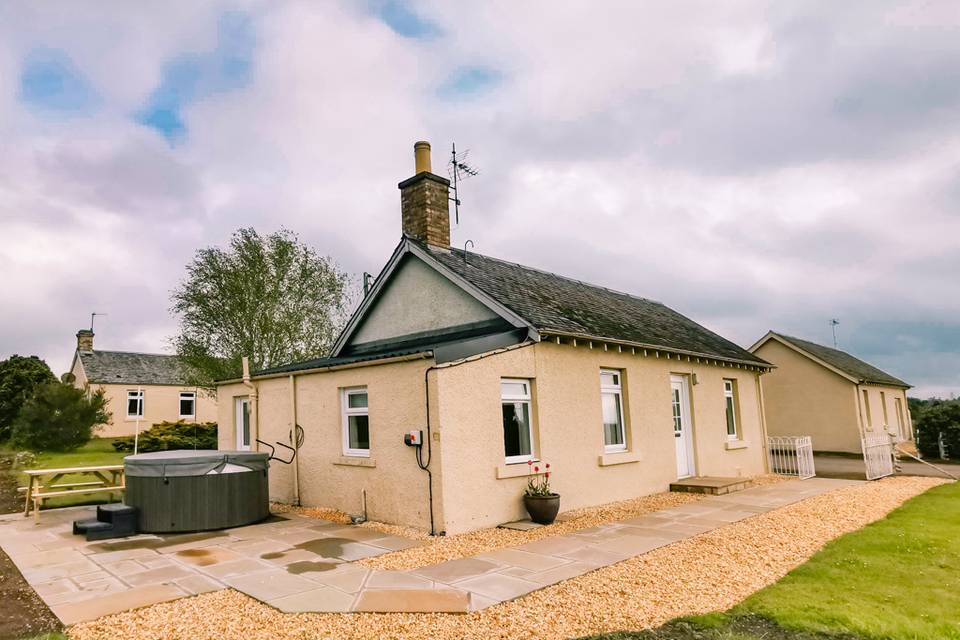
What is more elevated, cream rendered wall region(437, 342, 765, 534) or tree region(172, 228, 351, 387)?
tree region(172, 228, 351, 387)

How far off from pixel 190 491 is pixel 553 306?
771 centimetres

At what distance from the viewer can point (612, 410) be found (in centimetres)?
1223

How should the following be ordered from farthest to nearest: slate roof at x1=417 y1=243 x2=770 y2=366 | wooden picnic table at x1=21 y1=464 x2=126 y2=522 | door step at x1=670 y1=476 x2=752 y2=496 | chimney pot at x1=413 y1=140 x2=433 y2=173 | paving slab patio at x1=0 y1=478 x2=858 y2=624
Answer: chimney pot at x1=413 y1=140 x2=433 y2=173 < door step at x1=670 y1=476 x2=752 y2=496 < slate roof at x1=417 y1=243 x2=770 y2=366 < wooden picnic table at x1=21 y1=464 x2=126 y2=522 < paving slab patio at x1=0 y1=478 x2=858 y2=624

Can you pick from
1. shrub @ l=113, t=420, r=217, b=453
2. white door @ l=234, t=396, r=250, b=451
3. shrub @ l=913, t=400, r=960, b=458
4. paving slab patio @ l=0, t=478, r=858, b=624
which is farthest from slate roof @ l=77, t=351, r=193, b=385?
shrub @ l=913, t=400, r=960, b=458

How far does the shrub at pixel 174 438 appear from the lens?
23.0m

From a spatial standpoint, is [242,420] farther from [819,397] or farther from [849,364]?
[849,364]

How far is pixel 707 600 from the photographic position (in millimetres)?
5613

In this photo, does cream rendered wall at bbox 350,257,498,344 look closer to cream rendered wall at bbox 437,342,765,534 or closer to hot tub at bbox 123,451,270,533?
cream rendered wall at bbox 437,342,765,534

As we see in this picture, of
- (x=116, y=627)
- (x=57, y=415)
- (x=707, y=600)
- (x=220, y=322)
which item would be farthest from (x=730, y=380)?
(x=57, y=415)

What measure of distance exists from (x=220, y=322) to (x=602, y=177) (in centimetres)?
1705

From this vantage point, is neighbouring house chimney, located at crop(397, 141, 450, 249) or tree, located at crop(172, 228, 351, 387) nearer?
neighbouring house chimney, located at crop(397, 141, 450, 249)

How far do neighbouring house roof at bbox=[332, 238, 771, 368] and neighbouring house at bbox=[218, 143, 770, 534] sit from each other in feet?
0.19

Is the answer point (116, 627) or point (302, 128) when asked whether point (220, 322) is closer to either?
point (302, 128)

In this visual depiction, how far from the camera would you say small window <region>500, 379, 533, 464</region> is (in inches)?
392
